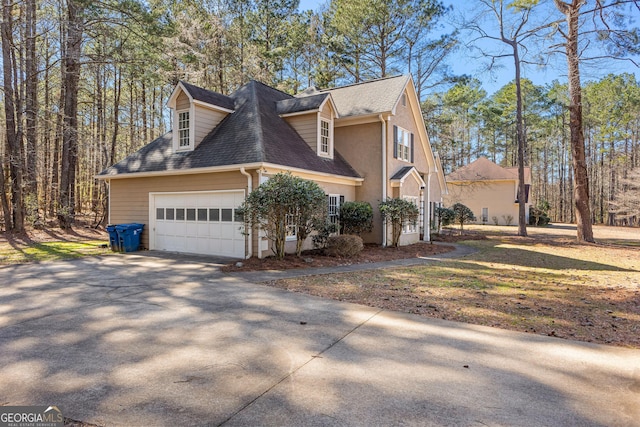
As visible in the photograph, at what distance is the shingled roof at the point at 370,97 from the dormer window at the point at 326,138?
3.17 ft

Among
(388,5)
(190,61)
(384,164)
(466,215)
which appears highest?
(388,5)

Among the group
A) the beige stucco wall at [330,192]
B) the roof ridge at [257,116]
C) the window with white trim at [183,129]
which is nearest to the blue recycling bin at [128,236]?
the window with white trim at [183,129]

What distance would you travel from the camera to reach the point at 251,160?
33.9 feet

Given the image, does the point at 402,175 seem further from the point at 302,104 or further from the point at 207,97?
the point at 207,97

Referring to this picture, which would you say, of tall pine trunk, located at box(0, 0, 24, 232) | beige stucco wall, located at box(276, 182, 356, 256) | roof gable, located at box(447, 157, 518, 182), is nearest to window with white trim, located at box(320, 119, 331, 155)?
beige stucco wall, located at box(276, 182, 356, 256)

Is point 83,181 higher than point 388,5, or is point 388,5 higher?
point 388,5

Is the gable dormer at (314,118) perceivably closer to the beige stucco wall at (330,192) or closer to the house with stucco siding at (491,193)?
the beige stucco wall at (330,192)

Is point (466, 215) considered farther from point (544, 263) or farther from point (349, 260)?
point (349, 260)

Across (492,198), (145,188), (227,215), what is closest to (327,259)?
(227,215)

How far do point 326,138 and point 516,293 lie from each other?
9.31m

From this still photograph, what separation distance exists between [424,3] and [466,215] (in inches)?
508

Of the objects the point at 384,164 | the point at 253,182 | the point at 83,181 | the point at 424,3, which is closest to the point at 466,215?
the point at 384,164

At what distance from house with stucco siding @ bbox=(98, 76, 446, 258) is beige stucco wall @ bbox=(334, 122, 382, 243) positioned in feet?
0.14

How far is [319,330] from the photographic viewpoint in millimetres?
4828
